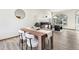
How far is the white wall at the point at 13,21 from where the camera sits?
4.25 feet

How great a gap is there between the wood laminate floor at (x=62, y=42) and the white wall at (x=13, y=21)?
8 centimetres

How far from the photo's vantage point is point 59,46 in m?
1.31

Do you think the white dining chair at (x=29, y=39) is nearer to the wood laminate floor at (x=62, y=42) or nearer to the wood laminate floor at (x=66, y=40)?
the wood laminate floor at (x=62, y=42)

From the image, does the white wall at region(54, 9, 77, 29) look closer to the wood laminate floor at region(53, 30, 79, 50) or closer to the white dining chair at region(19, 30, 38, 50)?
the wood laminate floor at region(53, 30, 79, 50)

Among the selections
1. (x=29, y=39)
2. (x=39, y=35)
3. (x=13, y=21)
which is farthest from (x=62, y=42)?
(x=13, y=21)

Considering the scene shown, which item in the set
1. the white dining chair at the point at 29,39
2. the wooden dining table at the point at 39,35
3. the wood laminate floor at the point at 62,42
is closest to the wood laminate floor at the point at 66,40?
the wood laminate floor at the point at 62,42

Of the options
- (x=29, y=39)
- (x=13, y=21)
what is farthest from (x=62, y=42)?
(x=13, y=21)

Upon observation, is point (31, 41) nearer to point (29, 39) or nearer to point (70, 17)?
point (29, 39)

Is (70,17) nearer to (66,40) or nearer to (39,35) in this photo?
(66,40)

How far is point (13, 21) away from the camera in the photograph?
1308 millimetres

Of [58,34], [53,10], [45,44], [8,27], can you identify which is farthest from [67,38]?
[8,27]

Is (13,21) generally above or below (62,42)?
above

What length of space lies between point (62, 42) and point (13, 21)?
0.65 metres
